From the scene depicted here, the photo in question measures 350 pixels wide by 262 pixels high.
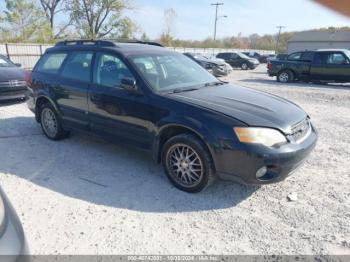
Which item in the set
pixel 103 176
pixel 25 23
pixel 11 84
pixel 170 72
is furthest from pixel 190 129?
pixel 25 23

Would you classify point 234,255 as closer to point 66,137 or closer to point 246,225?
point 246,225

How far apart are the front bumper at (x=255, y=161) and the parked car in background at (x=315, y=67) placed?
11.7m

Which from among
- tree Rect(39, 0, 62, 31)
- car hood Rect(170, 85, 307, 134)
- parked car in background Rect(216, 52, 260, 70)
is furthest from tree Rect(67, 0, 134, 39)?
car hood Rect(170, 85, 307, 134)

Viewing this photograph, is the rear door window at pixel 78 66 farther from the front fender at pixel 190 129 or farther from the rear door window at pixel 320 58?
the rear door window at pixel 320 58

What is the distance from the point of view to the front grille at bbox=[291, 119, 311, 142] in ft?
10.5

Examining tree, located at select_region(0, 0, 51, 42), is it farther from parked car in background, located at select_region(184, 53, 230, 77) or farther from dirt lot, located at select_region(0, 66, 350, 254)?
dirt lot, located at select_region(0, 66, 350, 254)

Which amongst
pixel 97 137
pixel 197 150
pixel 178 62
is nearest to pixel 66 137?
pixel 97 137

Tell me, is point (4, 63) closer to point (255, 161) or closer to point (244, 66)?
point (255, 161)

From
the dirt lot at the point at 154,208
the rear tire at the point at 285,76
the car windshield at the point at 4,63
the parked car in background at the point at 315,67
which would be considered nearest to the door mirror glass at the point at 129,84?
the dirt lot at the point at 154,208

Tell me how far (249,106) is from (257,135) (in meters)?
0.52

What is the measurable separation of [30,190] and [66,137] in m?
1.86

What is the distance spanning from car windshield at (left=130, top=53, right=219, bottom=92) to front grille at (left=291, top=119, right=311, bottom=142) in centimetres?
136

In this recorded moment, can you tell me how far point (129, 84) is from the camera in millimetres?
3623

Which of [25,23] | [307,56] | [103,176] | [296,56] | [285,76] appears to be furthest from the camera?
[25,23]
